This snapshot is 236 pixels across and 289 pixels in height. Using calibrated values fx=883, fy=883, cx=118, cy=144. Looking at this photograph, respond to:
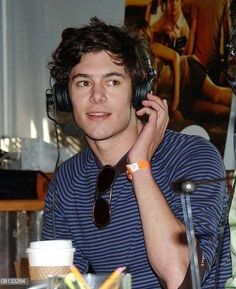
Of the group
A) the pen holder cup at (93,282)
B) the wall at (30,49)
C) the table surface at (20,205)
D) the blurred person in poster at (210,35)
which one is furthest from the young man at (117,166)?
the wall at (30,49)

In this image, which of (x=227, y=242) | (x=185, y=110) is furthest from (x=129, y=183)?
(x=185, y=110)

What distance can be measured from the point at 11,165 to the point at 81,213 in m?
1.58

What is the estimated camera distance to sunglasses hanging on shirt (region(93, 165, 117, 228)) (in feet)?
7.12

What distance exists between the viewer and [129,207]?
2160 mm

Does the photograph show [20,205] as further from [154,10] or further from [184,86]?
[154,10]

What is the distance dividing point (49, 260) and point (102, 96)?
0.66m

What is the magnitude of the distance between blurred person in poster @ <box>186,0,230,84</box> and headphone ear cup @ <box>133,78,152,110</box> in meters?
1.43

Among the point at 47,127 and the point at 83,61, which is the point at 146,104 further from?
the point at 47,127

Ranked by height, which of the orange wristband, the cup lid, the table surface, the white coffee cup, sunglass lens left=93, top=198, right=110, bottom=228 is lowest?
the table surface

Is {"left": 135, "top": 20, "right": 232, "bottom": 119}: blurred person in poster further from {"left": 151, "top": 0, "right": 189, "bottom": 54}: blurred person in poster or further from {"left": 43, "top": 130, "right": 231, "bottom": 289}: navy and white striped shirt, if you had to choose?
{"left": 43, "top": 130, "right": 231, "bottom": 289}: navy and white striped shirt

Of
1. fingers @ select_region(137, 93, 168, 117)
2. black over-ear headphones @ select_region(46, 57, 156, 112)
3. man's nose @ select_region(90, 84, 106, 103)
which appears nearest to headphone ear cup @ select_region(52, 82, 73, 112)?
black over-ear headphones @ select_region(46, 57, 156, 112)

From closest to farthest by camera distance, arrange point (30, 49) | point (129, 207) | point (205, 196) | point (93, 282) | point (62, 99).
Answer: point (93, 282) < point (205, 196) < point (129, 207) < point (62, 99) < point (30, 49)

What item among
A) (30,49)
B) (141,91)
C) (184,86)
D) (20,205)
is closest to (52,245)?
(141,91)

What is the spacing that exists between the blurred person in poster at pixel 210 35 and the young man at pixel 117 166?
1.34 metres
